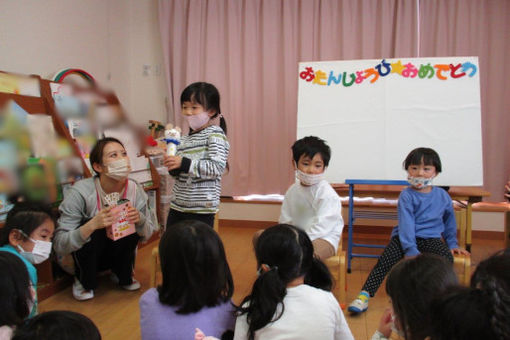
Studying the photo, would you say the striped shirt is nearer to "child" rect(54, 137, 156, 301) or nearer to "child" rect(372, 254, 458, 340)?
"child" rect(54, 137, 156, 301)

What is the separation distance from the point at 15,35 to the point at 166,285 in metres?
2.43

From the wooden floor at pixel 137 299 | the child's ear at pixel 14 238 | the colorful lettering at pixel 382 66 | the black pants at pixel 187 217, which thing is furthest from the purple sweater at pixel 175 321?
the colorful lettering at pixel 382 66

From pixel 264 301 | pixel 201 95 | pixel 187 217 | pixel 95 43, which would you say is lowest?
pixel 264 301

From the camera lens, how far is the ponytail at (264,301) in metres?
1.02

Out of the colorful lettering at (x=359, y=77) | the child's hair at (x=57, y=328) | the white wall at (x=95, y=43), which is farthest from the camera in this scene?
the colorful lettering at (x=359, y=77)

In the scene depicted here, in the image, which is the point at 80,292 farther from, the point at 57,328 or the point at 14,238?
the point at 57,328

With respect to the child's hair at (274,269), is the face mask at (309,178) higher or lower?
higher

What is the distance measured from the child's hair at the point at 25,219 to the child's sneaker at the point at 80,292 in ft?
1.97

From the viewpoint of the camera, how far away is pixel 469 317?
655 millimetres

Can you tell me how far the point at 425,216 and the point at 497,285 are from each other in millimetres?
1578

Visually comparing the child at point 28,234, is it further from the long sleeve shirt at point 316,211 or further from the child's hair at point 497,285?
the child's hair at point 497,285

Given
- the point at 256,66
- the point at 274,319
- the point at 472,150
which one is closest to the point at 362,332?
the point at 274,319

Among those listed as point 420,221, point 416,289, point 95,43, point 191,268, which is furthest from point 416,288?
point 95,43

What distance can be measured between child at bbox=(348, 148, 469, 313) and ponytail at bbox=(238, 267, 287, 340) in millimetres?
1199
